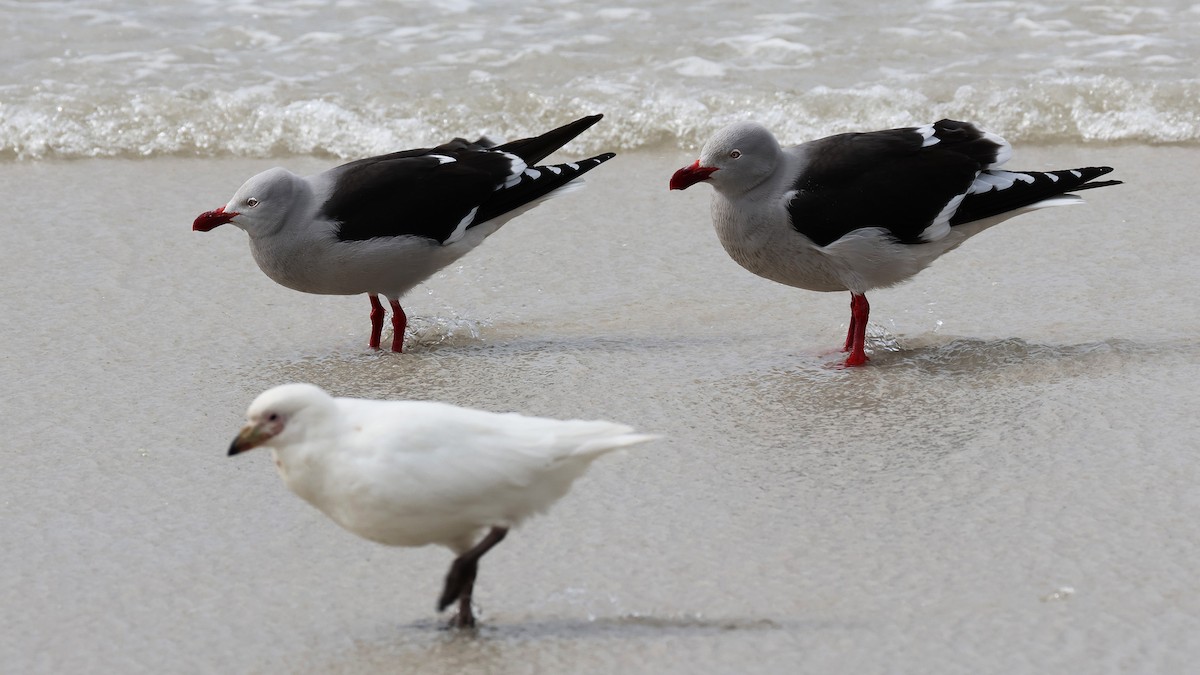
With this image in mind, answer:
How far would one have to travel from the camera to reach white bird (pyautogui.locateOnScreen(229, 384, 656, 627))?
3025 mm

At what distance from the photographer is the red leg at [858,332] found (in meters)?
5.26

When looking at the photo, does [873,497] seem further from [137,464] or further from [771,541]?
[137,464]

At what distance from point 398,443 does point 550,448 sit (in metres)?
0.32

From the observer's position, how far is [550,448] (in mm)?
3098

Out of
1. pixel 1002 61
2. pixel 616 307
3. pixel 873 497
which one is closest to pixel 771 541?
pixel 873 497

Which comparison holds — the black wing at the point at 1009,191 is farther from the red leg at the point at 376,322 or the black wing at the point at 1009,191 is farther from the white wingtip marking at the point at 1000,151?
the red leg at the point at 376,322

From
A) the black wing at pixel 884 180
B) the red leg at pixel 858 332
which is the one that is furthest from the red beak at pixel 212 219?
the red leg at pixel 858 332

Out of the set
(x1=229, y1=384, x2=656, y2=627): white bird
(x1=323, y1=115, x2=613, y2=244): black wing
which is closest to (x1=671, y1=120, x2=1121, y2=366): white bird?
(x1=323, y1=115, x2=613, y2=244): black wing

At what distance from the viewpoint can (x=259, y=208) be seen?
17.9 feet

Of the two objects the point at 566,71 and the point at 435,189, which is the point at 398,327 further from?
the point at 566,71

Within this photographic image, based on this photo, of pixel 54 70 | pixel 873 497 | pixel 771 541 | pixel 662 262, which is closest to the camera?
pixel 771 541

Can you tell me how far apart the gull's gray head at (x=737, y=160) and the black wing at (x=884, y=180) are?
Answer: 0.50 feet

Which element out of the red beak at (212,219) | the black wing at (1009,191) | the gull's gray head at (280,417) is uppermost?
the gull's gray head at (280,417)

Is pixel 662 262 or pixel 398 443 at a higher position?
pixel 398 443
